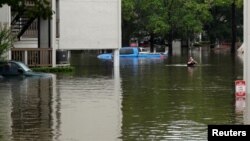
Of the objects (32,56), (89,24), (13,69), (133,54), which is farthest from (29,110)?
(133,54)

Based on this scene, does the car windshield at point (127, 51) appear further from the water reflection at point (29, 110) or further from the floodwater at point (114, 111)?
the floodwater at point (114, 111)

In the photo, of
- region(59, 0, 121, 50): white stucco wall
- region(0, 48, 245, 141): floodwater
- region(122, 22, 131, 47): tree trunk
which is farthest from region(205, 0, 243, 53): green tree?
region(0, 48, 245, 141): floodwater

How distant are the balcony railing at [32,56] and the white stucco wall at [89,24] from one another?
355 cm

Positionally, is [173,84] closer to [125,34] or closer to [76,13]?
[76,13]

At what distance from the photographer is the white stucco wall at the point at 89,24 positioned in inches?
2223

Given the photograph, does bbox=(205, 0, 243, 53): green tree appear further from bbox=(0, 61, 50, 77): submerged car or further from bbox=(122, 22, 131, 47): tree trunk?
bbox=(0, 61, 50, 77): submerged car

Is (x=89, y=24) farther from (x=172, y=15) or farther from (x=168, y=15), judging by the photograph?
(x=172, y=15)

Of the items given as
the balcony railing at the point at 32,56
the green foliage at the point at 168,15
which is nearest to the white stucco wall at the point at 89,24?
the balcony railing at the point at 32,56

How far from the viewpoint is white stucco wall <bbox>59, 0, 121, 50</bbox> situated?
185 feet

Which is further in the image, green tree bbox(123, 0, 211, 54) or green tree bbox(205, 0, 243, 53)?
green tree bbox(205, 0, 243, 53)

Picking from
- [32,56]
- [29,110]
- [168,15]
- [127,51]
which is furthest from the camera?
[168,15]

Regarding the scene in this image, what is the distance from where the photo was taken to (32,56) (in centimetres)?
5262

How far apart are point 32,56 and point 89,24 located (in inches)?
278

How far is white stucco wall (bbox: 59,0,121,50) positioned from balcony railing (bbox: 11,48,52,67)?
11.6ft
